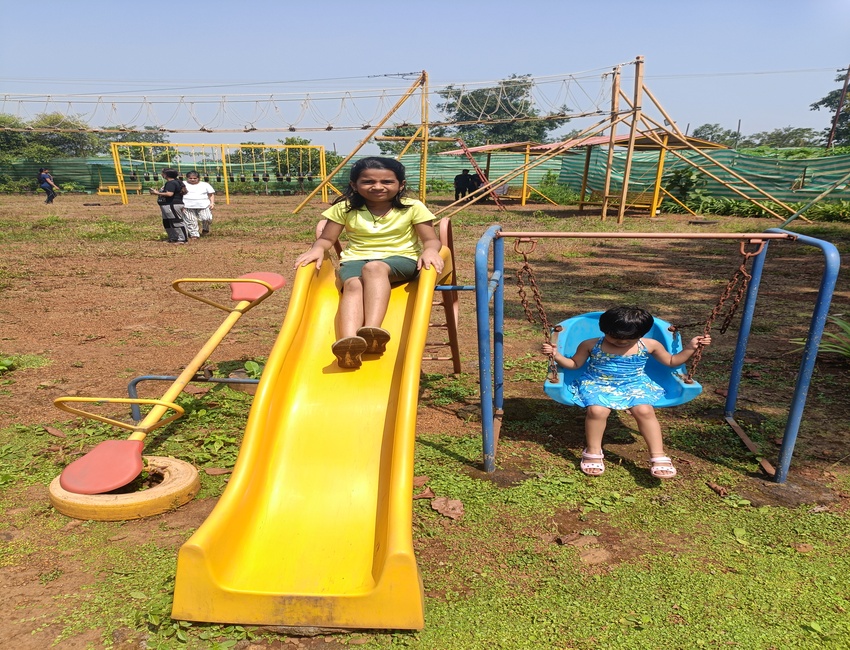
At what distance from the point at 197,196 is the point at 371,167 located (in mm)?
9208

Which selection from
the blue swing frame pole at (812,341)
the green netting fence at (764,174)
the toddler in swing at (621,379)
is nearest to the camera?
the blue swing frame pole at (812,341)

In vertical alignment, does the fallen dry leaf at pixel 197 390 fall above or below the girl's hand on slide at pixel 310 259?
below

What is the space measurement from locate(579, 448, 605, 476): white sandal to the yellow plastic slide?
3.53ft

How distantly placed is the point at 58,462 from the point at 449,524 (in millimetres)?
2202

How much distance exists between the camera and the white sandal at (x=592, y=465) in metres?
3.13

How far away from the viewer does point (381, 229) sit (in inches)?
141

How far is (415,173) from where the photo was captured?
87.9 feet

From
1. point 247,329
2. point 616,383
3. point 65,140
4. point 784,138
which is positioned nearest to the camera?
point 616,383

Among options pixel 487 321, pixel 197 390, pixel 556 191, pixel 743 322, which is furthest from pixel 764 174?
pixel 197 390

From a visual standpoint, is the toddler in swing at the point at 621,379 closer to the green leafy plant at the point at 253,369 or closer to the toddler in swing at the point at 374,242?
the toddler in swing at the point at 374,242

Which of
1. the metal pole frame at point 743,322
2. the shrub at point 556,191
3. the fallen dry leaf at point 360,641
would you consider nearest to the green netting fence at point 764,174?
the shrub at point 556,191

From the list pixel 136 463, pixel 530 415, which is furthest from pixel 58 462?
pixel 530 415

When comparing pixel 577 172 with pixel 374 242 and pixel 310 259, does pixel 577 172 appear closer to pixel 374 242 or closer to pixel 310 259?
pixel 374 242

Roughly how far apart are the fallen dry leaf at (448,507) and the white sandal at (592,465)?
0.72 metres
